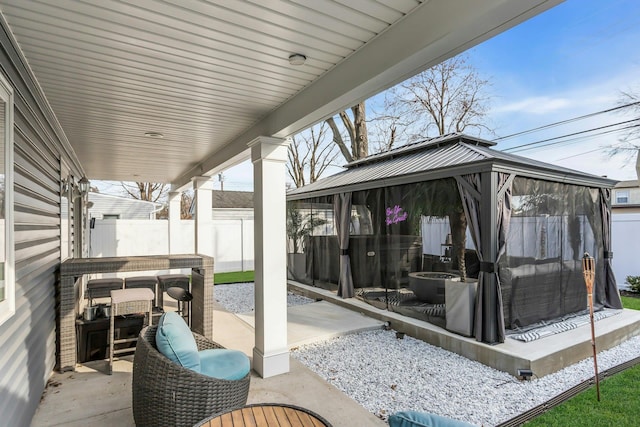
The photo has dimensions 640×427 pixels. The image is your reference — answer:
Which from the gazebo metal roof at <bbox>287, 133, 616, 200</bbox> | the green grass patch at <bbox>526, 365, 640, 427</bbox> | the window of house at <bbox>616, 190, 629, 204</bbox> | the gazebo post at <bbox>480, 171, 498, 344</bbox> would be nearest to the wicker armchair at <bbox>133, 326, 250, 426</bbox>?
the green grass patch at <bbox>526, 365, 640, 427</bbox>

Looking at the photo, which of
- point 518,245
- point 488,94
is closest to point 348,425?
point 518,245

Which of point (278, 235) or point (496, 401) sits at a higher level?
point (278, 235)

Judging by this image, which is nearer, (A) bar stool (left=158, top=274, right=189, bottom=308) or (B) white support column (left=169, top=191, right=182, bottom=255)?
(A) bar stool (left=158, top=274, right=189, bottom=308)

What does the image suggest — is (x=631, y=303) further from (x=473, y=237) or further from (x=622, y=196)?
(x=622, y=196)

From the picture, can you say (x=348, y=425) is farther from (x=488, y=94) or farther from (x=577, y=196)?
(x=488, y=94)

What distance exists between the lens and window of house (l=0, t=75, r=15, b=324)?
2.05 meters

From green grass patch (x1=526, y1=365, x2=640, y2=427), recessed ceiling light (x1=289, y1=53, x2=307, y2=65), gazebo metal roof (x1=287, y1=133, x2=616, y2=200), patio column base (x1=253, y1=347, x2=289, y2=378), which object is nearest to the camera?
recessed ceiling light (x1=289, y1=53, x2=307, y2=65)

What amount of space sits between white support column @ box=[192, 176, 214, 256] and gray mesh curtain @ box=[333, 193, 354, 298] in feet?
8.42

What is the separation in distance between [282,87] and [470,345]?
3.69 metres

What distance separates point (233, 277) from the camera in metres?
10.5

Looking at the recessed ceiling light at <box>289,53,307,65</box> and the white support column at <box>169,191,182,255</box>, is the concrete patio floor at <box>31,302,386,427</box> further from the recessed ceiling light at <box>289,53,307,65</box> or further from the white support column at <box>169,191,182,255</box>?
the white support column at <box>169,191,182,255</box>

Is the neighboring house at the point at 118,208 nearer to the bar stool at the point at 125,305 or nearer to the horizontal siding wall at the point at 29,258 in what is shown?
the horizontal siding wall at the point at 29,258

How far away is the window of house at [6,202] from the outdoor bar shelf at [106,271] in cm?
173

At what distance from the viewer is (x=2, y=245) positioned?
2061mm
